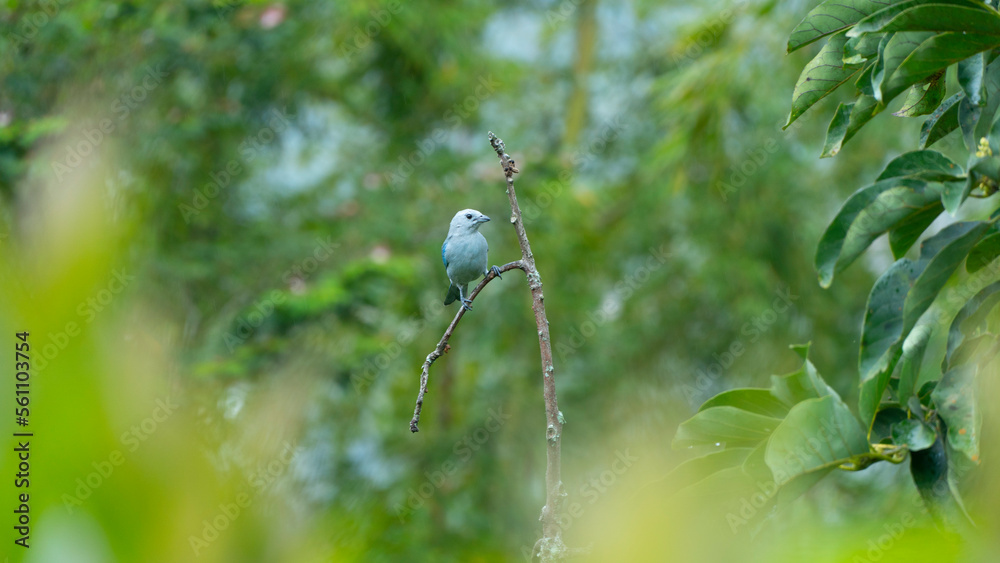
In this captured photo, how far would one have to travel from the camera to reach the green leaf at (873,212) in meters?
1.63

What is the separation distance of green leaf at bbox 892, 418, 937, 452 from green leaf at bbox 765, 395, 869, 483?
0.08 m

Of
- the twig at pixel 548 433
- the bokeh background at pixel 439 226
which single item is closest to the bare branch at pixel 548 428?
the twig at pixel 548 433

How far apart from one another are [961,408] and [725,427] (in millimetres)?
459

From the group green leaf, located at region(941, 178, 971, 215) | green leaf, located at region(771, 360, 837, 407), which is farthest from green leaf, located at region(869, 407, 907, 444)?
green leaf, located at region(941, 178, 971, 215)

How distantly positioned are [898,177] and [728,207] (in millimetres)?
5457

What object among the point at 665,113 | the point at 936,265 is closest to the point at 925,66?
the point at 936,265

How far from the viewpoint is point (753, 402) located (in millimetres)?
1876

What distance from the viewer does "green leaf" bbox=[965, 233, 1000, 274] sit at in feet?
5.46

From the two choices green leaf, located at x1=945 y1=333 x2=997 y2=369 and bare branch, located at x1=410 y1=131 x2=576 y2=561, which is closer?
bare branch, located at x1=410 y1=131 x2=576 y2=561

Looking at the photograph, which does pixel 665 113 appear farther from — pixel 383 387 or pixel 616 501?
pixel 616 501

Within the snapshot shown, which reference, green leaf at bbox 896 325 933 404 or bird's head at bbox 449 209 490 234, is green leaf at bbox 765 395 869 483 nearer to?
green leaf at bbox 896 325 933 404

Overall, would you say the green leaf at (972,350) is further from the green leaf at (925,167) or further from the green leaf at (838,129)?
the green leaf at (838,129)

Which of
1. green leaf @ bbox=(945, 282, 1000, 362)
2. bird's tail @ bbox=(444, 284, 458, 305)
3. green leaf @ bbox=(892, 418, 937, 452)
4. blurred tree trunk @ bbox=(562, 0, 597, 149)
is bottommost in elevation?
green leaf @ bbox=(892, 418, 937, 452)

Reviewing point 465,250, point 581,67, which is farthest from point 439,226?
point 465,250
